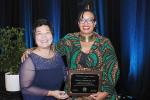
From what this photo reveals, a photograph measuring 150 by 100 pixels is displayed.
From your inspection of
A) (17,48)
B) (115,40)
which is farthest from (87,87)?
(115,40)

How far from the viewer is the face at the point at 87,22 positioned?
2.71 meters

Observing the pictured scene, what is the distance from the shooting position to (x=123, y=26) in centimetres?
468

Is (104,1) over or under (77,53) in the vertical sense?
over

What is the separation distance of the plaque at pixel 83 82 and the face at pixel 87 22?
14.4 inches

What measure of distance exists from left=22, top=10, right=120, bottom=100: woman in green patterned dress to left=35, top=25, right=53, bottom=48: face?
1.86ft

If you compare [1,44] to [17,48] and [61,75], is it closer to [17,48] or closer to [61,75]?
[17,48]

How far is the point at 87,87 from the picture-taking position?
262cm

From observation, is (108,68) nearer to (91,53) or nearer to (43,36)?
(91,53)

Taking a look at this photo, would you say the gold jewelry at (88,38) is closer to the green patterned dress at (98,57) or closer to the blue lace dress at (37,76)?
the green patterned dress at (98,57)

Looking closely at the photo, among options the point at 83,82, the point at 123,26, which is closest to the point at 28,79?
the point at 83,82

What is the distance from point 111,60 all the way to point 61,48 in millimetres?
441

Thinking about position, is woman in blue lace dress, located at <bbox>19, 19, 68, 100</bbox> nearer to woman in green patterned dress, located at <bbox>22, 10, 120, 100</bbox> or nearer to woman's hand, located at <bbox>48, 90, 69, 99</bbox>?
woman's hand, located at <bbox>48, 90, 69, 99</bbox>

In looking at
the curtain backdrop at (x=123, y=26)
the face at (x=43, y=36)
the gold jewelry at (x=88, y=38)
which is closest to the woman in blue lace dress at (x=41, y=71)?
the face at (x=43, y=36)

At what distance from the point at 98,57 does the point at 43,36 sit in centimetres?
70
